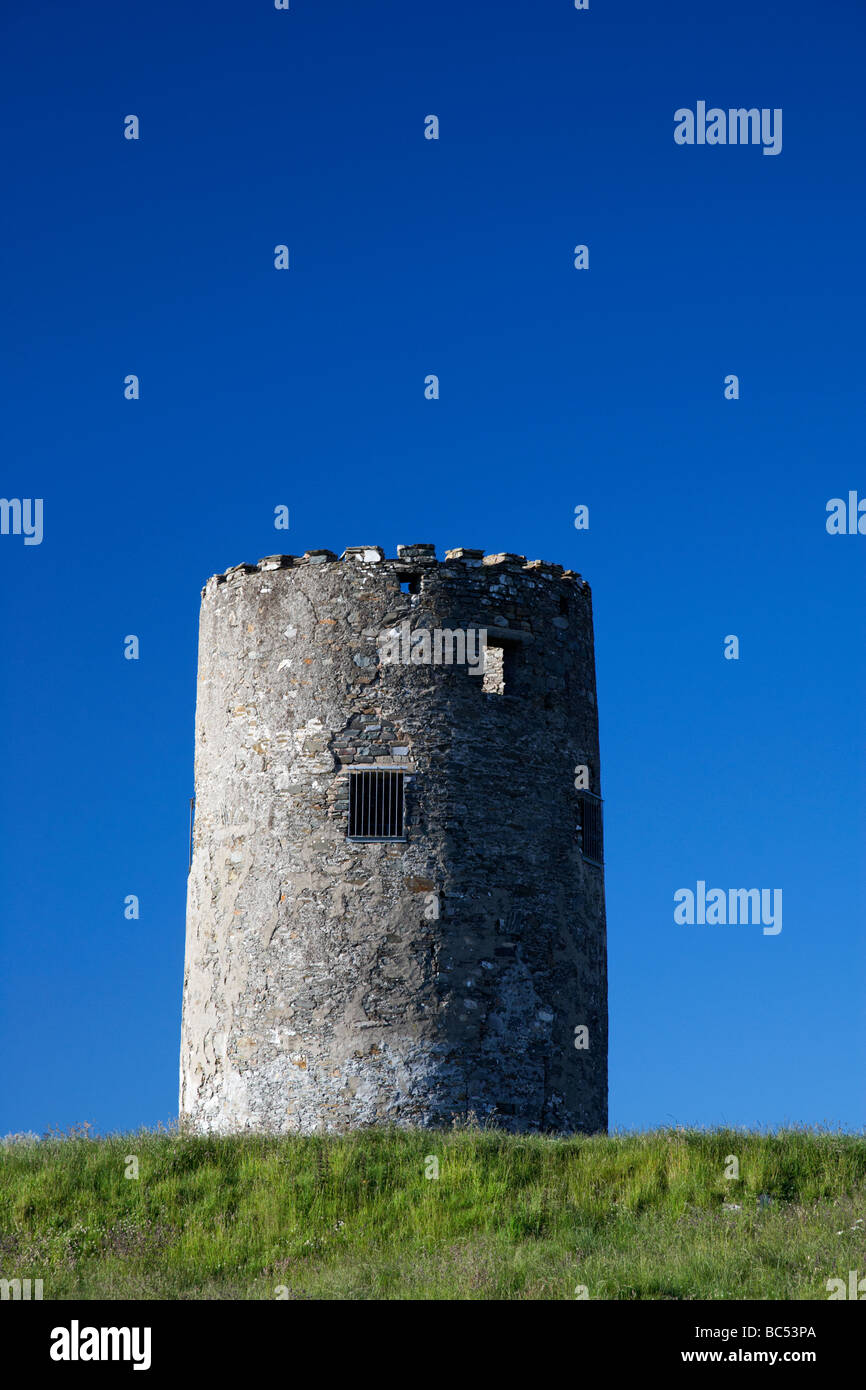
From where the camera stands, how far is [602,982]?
24.0m

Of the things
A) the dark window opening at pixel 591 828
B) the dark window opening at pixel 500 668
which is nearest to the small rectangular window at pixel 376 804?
the dark window opening at pixel 500 668

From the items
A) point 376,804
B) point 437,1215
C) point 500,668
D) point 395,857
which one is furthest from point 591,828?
point 437,1215

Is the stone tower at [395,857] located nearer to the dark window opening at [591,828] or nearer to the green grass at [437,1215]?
the dark window opening at [591,828]

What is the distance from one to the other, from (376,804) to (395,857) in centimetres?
79

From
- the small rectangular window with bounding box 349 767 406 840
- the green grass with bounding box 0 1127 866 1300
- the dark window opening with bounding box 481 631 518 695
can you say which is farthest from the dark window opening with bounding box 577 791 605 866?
the green grass with bounding box 0 1127 866 1300

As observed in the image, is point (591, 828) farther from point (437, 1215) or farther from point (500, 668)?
point (437, 1215)

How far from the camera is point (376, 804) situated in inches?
877

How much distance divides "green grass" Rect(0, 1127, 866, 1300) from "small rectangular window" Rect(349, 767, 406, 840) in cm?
407

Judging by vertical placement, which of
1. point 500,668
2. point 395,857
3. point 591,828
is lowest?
point 395,857

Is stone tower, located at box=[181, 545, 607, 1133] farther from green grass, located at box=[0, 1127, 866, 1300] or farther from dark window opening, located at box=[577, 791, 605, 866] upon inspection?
green grass, located at box=[0, 1127, 866, 1300]

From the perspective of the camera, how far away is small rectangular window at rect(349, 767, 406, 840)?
873 inches

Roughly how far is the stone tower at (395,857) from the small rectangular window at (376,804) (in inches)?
1.1
